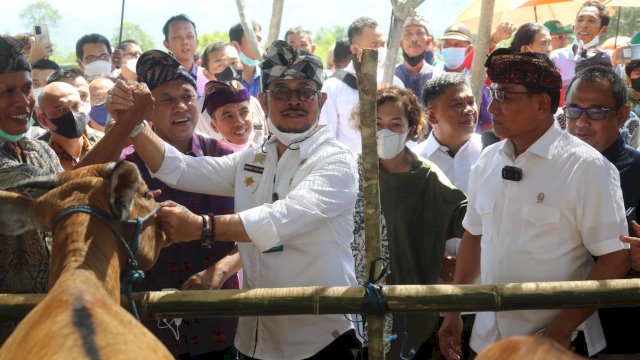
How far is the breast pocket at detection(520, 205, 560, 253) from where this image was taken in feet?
13.2

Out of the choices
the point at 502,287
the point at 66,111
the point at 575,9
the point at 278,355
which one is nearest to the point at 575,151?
the point at 502,287

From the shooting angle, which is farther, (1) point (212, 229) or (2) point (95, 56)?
(2) point (95, 56)

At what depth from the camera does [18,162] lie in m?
4.21

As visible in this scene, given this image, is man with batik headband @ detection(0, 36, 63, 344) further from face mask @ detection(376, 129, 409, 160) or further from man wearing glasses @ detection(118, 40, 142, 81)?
man wearing glasses @ detection(118, 40, 142, 81)

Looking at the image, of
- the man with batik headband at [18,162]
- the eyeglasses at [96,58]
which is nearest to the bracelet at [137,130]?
the man with batik headband at [18,162]

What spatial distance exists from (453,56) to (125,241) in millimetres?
6972

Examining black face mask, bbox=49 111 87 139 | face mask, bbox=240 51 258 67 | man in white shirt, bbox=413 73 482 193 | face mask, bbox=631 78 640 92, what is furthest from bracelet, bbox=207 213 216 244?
face mask, bbox=240 51 258 67

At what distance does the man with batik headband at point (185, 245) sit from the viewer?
446cm

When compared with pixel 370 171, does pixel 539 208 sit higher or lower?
lower

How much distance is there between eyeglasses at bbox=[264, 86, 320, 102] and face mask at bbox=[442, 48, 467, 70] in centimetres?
564

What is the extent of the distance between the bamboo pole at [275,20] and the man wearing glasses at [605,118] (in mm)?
5650

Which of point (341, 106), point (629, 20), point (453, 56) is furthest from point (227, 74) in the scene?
point (629, 20)

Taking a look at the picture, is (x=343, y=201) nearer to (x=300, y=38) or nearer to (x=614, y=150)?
(x=614, y=150)

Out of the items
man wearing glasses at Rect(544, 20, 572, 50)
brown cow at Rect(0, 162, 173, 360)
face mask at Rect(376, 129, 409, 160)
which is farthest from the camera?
man wearing glasses at Rect(544, 20, 572, 50)
